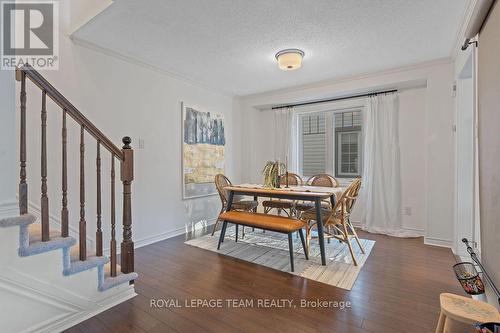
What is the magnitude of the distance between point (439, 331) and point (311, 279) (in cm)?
109

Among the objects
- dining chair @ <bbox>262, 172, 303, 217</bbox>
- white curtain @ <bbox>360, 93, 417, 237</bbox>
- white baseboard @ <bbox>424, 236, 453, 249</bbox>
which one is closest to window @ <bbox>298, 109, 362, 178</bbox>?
white curtain @ <bbox>360, 93, 417, 237</bbox>

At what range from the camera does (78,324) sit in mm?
1737

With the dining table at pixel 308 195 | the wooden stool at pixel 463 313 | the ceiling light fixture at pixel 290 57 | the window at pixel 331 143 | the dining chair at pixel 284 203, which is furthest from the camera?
the window at pixel 331 143

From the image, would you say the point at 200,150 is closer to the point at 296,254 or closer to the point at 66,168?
the point at 296,254

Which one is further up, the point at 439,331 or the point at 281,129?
the point at 281,129

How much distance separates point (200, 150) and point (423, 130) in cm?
346

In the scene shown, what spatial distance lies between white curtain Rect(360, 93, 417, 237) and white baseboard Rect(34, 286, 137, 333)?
11.4 feet

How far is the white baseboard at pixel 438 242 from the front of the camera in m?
3.26

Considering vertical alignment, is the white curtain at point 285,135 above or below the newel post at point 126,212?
above

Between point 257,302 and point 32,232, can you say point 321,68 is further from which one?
point 32,232

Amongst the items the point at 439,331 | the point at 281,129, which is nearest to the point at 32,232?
the point at 439,331

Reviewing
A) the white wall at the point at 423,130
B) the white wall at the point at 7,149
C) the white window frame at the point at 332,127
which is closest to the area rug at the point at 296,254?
the white wall at the point at 423,130

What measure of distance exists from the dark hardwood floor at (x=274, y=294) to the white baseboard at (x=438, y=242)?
0.83ft

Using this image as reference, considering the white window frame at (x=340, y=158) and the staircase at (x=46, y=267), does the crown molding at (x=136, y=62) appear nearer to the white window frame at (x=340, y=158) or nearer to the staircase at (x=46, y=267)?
the staircase at (x=46, y=267)
